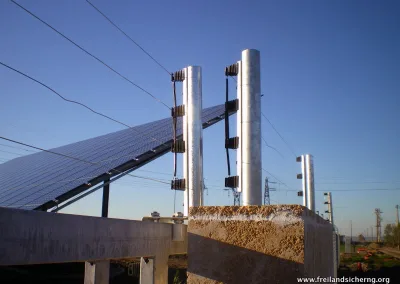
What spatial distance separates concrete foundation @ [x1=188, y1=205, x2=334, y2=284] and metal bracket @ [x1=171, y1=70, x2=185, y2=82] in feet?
20.5

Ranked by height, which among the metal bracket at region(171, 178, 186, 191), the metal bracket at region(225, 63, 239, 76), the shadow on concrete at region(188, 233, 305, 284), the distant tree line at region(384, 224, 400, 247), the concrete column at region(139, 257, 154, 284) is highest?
the metal bracket at region(225, 63, 239, 76)

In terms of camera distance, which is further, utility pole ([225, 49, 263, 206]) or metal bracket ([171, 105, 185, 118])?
metal bracket ([171, 105, 185, 118])

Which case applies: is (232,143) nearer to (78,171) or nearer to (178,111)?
(178,111)

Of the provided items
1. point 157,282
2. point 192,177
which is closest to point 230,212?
point 157,282

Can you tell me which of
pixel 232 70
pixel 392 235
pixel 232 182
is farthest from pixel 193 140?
pixel 392 235

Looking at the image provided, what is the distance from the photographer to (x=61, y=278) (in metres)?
16.2

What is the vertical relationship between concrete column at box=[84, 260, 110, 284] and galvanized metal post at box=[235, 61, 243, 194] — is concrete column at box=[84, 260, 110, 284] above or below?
below

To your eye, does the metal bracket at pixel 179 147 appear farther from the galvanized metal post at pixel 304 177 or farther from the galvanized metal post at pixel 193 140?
the galvanized metal post at pixel 304 177

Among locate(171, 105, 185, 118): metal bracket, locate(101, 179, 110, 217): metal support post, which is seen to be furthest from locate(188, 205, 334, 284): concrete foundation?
locate(101, 179, 110, 217): metal support post

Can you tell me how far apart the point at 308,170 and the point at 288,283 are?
16.8m

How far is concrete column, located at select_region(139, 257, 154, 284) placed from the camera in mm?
5820

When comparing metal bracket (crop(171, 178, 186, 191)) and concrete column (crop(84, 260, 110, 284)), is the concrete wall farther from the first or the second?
metal bracket (crop(171, 178, 186, 191))

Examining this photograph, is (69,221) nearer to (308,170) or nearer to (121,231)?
(121,231)

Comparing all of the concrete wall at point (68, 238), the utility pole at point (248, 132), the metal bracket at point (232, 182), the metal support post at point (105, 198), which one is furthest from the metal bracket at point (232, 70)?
the metal support post at point (105, 198)
